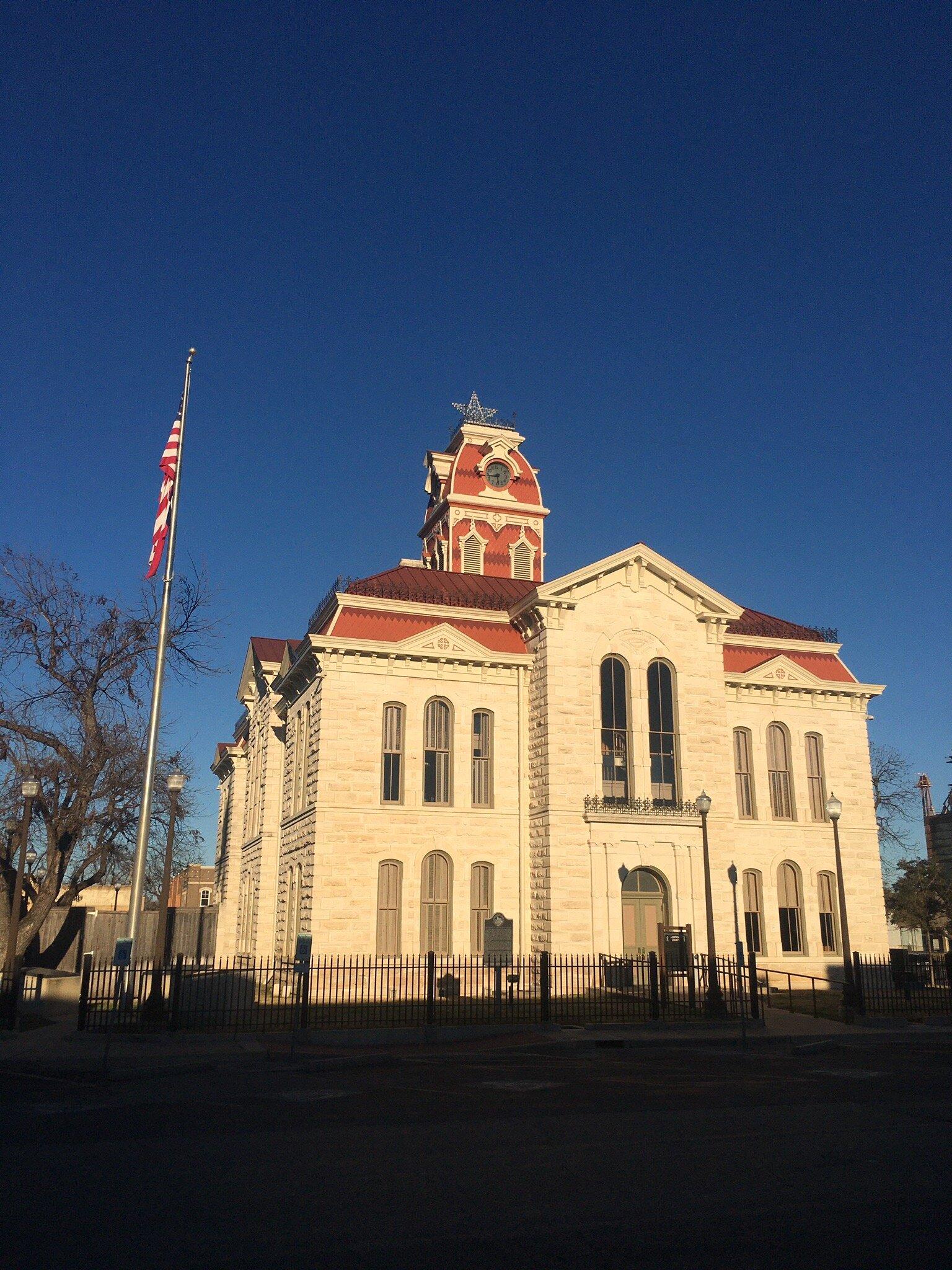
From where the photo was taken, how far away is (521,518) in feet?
170

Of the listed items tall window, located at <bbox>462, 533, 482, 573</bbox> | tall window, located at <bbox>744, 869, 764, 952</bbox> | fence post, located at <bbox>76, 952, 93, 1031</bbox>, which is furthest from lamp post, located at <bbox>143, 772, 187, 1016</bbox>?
tall window, located at <bbox>462, 533, 482, 573</bbox>

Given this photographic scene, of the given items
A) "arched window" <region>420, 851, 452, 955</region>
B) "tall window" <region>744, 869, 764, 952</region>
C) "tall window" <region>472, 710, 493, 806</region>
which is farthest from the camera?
"tall window" <region>744, 869, 764, 952</region>

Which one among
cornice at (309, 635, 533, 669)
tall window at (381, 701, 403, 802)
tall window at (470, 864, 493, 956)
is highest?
cornice at (309, 635, 533, 669)

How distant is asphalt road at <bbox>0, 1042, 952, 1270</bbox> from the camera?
6996mm

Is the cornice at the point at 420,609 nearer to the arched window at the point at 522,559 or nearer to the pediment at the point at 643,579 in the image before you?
the pediment at the point at 643,579

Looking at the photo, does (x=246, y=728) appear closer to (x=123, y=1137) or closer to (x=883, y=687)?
(x=883, y=687)

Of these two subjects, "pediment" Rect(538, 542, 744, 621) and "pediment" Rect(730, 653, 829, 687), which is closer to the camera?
"pediment" Rect(538, 542, 744, 621)

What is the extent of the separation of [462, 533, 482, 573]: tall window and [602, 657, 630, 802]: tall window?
17017 millimetres

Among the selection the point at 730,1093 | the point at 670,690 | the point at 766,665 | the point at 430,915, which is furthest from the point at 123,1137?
the point at 766,665

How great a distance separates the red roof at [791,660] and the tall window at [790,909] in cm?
702

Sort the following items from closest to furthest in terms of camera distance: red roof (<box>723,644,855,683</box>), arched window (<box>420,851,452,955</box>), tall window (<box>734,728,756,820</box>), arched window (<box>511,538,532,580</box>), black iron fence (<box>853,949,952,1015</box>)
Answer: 1. black iron fence (<box>853,949,952,1015</box>)
2. arched window (<box>420,851,452,955</box>)
3. tall window (<box>734,728,756,820</box>)
4. red roof (<box>723,644,855,683</box>)
5. arched window (<box>511,538,532,580</box>)

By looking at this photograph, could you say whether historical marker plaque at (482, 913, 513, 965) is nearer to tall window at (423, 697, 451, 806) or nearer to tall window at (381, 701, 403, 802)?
tall window at (423, 697, 451, 806)

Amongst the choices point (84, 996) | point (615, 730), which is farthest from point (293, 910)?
point (84, 996)

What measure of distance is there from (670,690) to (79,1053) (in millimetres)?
21850
